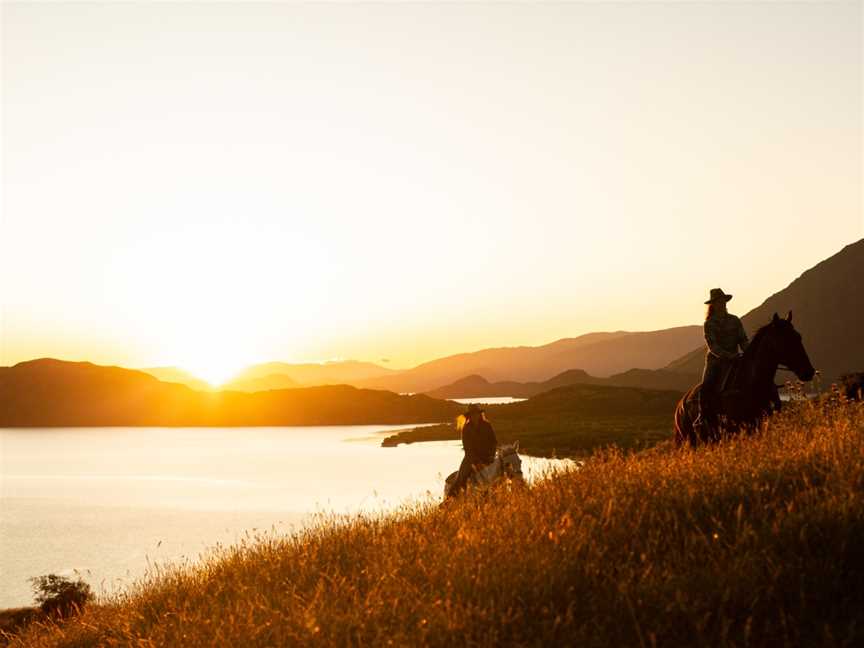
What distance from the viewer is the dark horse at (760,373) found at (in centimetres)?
1410

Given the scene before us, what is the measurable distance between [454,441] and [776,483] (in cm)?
17247

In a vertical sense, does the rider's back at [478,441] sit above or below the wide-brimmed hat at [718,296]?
below

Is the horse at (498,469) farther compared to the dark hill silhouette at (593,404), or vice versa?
the dark hill silhouette at (593,404)

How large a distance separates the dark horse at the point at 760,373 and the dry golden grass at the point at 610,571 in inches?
179

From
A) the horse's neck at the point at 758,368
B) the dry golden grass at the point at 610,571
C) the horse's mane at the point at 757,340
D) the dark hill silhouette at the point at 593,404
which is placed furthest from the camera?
the dark hill silhouette at the point at 593,404

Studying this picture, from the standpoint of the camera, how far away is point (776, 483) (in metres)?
7.13

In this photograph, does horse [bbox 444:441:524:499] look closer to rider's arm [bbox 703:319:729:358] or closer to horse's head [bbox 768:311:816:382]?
rider's arm [bbox 703:319:729:358]

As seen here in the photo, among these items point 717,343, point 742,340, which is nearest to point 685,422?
point 717,343

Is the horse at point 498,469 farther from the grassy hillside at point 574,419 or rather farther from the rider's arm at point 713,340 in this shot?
the grassy hillside at point 574,419

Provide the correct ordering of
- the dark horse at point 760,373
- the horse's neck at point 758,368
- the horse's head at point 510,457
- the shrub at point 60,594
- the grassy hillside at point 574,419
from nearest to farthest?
the dark horse at point 760,373 < the horse's neck at point 758,368 < the horse's head at point 510,457 < the shrub at point 60,594 < the grassy hillside at point 574,419

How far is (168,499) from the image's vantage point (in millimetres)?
111312

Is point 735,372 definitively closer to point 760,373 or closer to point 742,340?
point 760,373

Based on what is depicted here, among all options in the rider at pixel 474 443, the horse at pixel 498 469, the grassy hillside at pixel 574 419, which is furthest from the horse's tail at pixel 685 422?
the grassy hillside at pixel 574 419

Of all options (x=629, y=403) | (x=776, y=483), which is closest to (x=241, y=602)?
(x=776, y=483)
